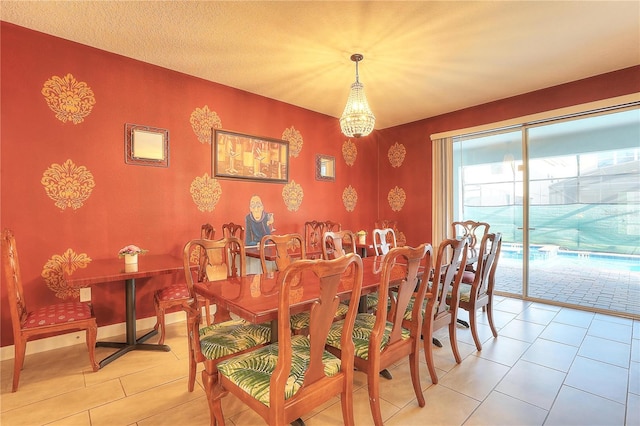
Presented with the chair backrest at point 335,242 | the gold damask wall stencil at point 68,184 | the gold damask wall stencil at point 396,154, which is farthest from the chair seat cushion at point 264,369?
the gold damask wall stencil at point 396,154

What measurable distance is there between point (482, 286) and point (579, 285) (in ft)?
7.45

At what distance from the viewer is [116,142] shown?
2.94 meters

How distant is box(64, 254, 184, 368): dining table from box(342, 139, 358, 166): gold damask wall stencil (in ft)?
10.6

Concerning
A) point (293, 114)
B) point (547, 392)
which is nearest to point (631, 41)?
point (547, 392)

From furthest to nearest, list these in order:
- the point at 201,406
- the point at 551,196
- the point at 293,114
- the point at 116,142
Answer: the point at 293,114
the point at 551,196
the point at 116,142
the point at 201,406

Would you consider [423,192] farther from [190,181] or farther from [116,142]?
[116,142]

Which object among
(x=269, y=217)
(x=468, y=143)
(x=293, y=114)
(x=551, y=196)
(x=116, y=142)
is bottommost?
(x=269, y=217)

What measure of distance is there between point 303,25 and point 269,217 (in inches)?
91.3

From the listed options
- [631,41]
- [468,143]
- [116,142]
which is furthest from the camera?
[468,143]

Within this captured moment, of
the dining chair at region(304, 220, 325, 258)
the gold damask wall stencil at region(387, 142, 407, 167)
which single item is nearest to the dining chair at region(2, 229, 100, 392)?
the dining chair at region(304, 220, 325, 258)

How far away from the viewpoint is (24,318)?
2.15 meters

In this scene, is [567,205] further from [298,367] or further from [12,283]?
[12,283]

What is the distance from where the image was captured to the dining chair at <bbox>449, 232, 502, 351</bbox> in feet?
8.36

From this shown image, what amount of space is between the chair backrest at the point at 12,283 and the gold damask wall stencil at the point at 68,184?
2.08ft
